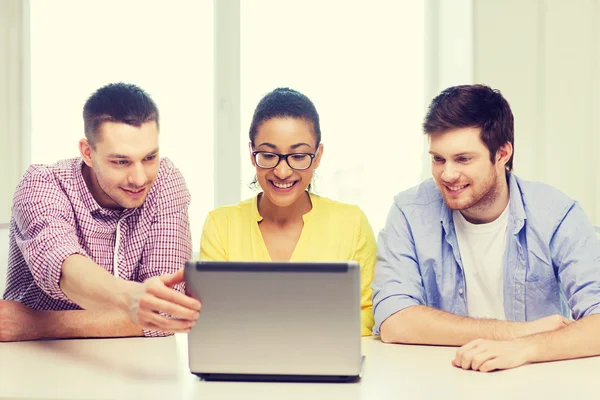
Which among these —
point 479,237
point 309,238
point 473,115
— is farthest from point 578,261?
point 309,238

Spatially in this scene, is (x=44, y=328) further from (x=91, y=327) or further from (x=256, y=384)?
(x=256, y=384)

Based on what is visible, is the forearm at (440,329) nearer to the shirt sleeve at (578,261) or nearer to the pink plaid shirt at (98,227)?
the shirt sleeve at (578,261)

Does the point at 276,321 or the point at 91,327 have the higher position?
the point at 276,321

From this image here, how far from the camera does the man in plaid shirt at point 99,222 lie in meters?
1.89

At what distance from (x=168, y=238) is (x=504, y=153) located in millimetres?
1054

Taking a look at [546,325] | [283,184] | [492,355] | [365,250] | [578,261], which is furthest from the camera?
[365,250]

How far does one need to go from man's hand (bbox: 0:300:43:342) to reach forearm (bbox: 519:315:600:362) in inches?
49.2

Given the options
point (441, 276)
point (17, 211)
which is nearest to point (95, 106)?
point (17, 211)

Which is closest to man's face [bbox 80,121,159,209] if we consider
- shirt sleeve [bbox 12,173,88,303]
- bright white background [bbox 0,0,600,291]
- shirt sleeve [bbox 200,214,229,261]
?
shirt sleeve [bbox 12,173,88,303]

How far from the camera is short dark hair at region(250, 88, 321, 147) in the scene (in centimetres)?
225

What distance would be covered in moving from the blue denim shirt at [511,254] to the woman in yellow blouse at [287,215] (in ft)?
0.56

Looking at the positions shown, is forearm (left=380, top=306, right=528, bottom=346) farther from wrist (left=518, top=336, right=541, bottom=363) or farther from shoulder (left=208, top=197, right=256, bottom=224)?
shoulder (left=208, top=197, right=256, bottom=224)

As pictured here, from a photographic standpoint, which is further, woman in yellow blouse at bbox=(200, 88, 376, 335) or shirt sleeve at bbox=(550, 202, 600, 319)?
woman in yellow blouse at bbox=(200, 88, 376, 335)

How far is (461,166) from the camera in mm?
2096
